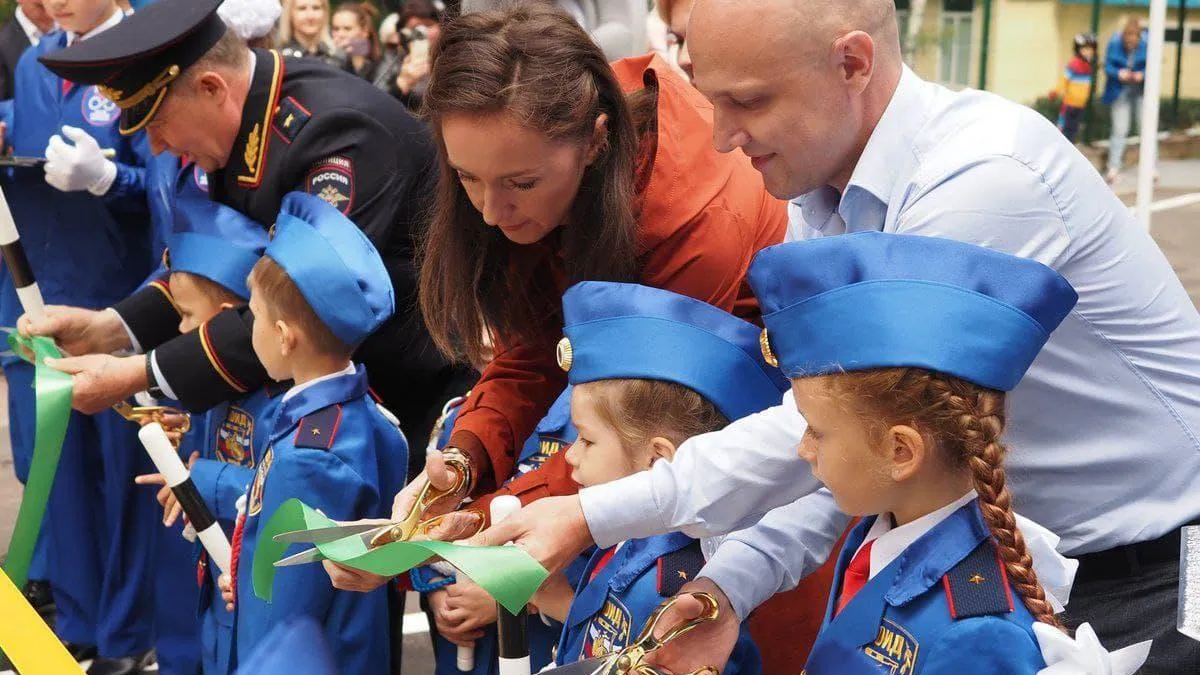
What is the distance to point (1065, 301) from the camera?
5.63ft

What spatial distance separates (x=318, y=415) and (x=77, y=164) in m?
1.67

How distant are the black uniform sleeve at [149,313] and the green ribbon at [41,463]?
0.40m

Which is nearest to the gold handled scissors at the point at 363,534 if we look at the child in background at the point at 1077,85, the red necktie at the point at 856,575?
the red necktie at the point at 856,575

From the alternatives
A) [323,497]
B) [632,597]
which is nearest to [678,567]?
[632,597]

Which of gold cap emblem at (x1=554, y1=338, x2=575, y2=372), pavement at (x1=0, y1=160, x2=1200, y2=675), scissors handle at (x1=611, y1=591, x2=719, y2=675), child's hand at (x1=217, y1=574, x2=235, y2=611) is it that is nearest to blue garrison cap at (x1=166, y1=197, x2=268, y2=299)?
child's hand at (x1=217, y1=574, x2=235, y2=611)

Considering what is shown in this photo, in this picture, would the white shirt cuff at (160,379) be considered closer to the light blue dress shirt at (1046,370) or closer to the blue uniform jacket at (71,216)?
the blue uniform jacket at (71,216)

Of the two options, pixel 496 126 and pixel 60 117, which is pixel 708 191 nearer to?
pixel 496 126

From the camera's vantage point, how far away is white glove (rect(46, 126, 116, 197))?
4.22m

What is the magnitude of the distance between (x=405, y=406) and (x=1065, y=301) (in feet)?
7.17

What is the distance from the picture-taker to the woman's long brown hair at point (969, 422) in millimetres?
1693

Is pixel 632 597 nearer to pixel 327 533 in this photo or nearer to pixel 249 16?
pixel 327 533

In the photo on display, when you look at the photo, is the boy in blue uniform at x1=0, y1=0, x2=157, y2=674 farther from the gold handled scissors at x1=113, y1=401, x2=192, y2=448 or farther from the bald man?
the bald man

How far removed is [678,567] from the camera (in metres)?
2.26

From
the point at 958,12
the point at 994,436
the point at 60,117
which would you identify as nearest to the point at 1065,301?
the point at 994,436
